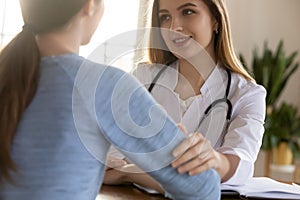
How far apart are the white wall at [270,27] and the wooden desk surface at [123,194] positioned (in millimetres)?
3012

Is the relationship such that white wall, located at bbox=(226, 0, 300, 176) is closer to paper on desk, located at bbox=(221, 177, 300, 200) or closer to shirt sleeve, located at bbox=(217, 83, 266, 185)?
shirt sleeve, located at bbox=(217, 83, 266, 185)

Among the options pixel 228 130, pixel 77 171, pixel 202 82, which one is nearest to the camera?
pixel 77 171

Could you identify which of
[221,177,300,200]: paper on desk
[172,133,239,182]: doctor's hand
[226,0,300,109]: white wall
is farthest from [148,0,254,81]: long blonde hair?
[226,0,300,109]: white wall

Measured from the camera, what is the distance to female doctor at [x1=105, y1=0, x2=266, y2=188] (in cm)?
146

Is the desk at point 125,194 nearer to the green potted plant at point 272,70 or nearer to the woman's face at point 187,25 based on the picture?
the woman's face at point 187,25

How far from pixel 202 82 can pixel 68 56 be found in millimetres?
936

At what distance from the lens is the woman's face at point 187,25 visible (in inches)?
62.4

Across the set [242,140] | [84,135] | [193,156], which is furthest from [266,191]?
[84,135]

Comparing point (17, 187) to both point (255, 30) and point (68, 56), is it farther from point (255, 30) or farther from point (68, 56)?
point (255, 30)

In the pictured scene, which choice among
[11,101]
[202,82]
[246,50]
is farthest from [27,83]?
[246,50]

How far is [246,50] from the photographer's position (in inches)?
165

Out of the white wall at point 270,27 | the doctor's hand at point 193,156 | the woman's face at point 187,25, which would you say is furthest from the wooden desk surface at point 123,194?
the white wall at point 270,27

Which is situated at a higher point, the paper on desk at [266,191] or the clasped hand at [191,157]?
the clasped hand at [191,157]

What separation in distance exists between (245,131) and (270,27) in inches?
117
